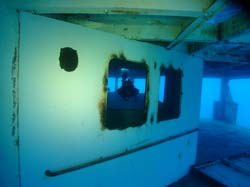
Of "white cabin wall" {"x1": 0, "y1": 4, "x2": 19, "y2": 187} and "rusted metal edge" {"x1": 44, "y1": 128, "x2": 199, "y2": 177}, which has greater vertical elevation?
"white cabin wall" {"x1": 0, "y1": 4, "x2": 19, "y2": 187}

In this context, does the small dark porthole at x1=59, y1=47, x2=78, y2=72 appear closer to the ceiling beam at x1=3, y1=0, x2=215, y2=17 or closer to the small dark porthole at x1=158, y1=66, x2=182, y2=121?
the ceiling beam at x1=3, y1=0, x2=215, y2=17

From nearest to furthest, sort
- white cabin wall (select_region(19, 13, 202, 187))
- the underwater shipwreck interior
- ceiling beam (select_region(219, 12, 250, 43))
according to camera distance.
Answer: the underwater shipwreck interior < white cabin wall (select_region(19, 13, 202, 187)) < ceiling beam (select_region(219, 12, 250, 43))

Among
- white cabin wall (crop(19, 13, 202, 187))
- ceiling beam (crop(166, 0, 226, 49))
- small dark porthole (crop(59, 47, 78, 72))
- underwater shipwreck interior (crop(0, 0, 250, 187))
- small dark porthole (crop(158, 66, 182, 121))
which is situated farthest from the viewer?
small dark porthole (crop(158, 66, 182, 121))

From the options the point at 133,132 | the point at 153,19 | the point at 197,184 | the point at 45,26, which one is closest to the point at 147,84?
the point at 133,132

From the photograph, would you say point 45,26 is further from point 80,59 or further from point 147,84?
point 147,84

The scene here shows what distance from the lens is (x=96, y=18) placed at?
8.72 feet

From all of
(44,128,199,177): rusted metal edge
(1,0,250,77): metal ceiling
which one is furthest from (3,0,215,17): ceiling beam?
(44,128,199,177): rusted metal edge

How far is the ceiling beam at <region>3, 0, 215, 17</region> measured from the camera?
6.17 ft

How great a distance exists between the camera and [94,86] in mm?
2656

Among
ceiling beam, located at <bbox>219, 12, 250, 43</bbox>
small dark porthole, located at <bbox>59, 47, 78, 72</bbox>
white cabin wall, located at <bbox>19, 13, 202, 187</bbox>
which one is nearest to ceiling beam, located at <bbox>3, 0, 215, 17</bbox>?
white cabin wall, located at <bbox>19, 13, 202, 187</bbox>

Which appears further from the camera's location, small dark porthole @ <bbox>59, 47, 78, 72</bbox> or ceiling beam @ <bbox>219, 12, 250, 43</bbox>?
ceiling beam @ <bbox>219, 12, 250, 43</bbox>

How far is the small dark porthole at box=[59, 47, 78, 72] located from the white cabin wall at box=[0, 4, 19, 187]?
Answer: 0.49 meters

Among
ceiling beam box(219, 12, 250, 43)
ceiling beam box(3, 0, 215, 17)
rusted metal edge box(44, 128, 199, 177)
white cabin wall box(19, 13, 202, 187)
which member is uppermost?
ceiling beam box(219, 12, 250, 43)

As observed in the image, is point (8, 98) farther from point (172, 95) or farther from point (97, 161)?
point (172, 95)
